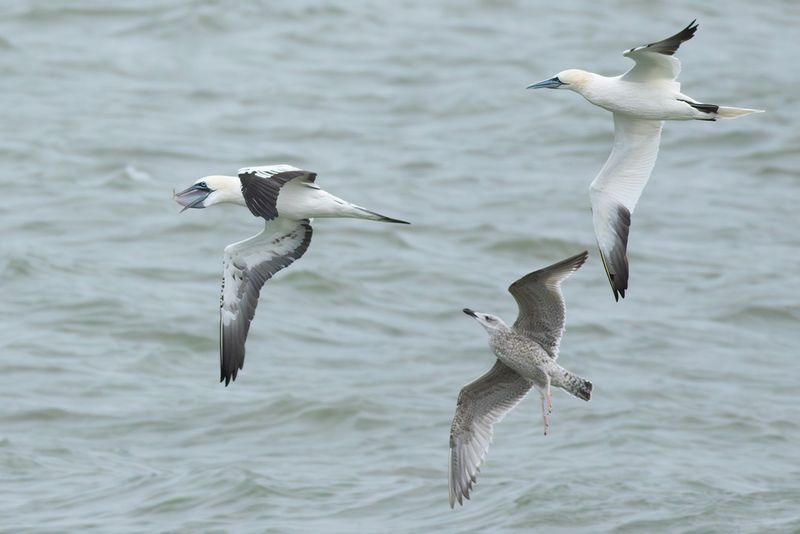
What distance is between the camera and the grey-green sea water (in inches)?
595

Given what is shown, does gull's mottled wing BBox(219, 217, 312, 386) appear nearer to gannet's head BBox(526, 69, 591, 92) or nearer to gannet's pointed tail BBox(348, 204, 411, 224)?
A: gannet's pointed tail BBox(348, 204, 411, 224)

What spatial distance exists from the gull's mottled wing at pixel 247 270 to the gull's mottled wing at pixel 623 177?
235cm

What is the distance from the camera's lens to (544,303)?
36.2ft

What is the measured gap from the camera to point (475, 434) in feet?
40.2

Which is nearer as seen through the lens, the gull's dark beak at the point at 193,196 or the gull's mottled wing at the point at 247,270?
the gull's dark beak at the point at 193,196

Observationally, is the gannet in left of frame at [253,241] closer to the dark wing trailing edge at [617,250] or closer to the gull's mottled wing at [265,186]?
the gull's mottled wing at [265,186]

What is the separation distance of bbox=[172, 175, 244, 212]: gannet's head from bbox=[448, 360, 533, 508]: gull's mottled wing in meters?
2.33

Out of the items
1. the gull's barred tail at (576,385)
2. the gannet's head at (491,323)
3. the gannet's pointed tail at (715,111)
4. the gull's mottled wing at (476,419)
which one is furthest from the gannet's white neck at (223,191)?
the gannet's pointed tail at (715,111)

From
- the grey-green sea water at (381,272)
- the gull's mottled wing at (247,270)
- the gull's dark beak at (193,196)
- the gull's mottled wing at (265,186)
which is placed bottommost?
the grey-green sea water at (381,272)

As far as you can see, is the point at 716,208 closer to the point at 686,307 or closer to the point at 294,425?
the point at 686,307

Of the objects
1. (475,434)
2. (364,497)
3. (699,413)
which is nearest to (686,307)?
(699,413)

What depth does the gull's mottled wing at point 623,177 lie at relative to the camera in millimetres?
11781

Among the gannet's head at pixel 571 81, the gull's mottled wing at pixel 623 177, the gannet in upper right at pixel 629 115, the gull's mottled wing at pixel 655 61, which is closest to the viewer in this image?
the gull's mottled wing at pixel 655 61

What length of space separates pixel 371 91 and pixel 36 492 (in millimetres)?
14142
